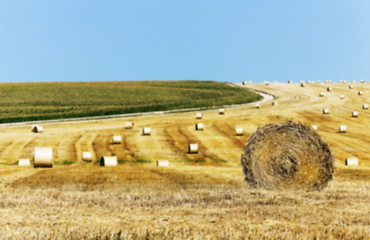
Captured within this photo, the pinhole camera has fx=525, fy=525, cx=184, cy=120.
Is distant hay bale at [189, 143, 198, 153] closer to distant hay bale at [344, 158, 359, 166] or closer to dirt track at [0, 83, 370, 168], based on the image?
dirt track at [0, 83, 370, 168]

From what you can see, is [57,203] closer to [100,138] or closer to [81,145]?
[81,145]

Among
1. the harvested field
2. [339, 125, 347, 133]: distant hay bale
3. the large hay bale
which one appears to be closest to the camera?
the harvested field

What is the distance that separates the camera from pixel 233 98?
73188mm

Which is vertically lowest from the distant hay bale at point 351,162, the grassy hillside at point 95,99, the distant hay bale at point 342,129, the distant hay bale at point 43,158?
the distant hay bale at point 351,162

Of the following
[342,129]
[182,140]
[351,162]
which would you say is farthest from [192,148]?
[342,129]

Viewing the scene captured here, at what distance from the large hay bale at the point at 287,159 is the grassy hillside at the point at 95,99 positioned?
46.0 metres

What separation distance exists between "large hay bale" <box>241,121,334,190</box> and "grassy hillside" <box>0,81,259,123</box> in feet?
151

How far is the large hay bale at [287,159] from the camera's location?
16750 millimetres

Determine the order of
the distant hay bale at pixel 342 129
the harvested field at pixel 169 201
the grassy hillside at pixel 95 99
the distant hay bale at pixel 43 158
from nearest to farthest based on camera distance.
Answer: the harvested field at pixel 169 201 → the distant hay bale at pixel 43 158 → the distant hay bale at pixel 342 129 → the grassy hillside at pixel 95 99

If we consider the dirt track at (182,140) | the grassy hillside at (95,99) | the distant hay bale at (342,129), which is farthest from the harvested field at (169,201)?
the grassy hillside at (95,99)

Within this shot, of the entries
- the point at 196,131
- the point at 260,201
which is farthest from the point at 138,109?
the point at 260,201

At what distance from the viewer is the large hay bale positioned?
1675 cm

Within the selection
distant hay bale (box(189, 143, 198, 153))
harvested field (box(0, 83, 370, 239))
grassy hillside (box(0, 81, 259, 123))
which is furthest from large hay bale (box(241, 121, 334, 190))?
grassy hillside (box(0, 81, 259, 123))

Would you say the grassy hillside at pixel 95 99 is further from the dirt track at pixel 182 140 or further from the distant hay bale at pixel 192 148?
the distant hay bale at pixel 192 148
